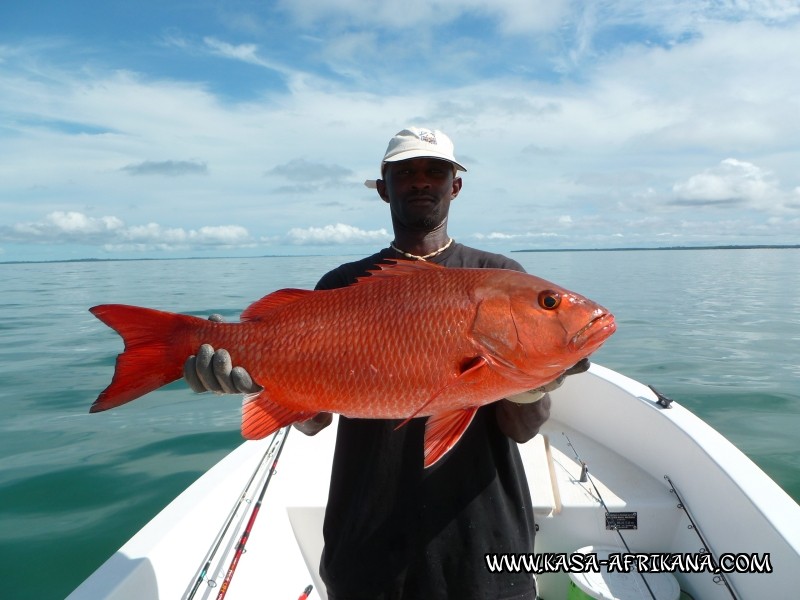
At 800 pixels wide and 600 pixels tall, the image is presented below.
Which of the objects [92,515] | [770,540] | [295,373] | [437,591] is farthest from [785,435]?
[92,515]

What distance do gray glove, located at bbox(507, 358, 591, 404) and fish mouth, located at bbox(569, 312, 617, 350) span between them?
0.19 metres

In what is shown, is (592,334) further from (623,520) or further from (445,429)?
(623,520)

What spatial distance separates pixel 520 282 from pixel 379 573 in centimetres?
143

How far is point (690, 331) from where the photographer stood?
1555 centimetres

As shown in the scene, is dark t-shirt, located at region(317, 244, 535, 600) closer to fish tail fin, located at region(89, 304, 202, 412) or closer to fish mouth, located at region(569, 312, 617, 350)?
fish mouth, located at region(569, 312, 617, 350)

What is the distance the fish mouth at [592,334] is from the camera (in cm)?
188

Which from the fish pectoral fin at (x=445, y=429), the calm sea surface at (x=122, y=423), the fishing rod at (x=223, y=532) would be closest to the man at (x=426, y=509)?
the fish pectoral fin at (x=445, y=429)

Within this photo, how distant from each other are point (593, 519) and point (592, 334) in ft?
8.77

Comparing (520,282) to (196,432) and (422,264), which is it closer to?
(422,264)

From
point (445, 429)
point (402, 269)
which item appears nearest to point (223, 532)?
point (445, 429)

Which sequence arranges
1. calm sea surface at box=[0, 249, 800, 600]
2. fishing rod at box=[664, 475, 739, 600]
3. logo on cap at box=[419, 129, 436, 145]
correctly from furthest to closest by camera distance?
calm sea surface at box=[0, 249, 800, 600], fishing rod at box=[664, 475, 739, 600], logo on cap at box=[419, 129, 436, 145]

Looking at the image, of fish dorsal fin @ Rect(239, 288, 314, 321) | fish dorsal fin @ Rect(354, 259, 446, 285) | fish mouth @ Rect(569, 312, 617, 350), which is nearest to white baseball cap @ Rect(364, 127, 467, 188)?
fish dorsal fin @ Rect(354, 259, 446, 285)

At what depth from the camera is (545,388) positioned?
6.91 ft

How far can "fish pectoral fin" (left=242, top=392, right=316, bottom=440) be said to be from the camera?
6.68ft
